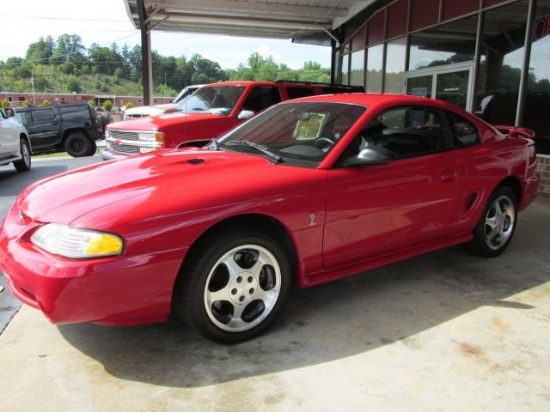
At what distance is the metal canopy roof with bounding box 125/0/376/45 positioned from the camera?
13.5 metres

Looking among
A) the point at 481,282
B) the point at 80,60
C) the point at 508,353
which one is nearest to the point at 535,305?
the point at 481,282

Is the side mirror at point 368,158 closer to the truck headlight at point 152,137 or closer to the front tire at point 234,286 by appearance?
the front tire at point 234,286

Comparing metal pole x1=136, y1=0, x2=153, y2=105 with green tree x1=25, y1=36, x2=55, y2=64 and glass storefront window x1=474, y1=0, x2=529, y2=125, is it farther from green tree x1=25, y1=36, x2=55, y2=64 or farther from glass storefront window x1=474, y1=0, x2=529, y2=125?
green tree x1=25, y1=36, x2=55, y2=64

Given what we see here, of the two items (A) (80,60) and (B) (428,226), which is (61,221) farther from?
(A) (80,60)

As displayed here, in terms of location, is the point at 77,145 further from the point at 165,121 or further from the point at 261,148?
the point at 261,148

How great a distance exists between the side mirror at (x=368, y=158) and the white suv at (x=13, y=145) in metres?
8.22

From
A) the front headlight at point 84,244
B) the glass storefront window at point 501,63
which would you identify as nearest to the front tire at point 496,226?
the front headlight at point 84,244

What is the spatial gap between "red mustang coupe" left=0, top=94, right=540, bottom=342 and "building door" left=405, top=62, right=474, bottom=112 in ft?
19.7

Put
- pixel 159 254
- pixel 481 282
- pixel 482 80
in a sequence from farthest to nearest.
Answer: pixel 482 80 < pixel 481 282 < pixel 159 254

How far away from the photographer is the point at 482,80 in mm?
9555

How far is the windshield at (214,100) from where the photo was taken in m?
8.02

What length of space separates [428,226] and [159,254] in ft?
7.42

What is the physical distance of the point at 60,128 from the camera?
1523 cm

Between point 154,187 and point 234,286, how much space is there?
765 mm
